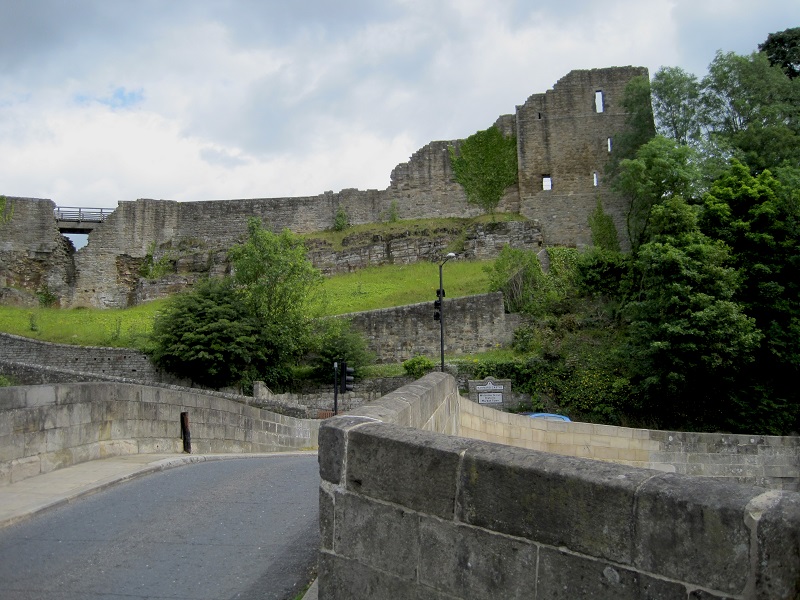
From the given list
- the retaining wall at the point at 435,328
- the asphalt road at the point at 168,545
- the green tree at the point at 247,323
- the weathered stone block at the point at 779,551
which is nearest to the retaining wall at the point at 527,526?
the weathered stone block at the point at 779,551

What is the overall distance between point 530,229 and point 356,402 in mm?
16552

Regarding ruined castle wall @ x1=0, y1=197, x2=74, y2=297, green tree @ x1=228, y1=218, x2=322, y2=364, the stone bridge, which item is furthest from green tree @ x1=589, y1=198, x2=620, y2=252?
the stone bridge

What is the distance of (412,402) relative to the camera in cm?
598

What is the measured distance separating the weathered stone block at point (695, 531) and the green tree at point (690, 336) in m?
21.5

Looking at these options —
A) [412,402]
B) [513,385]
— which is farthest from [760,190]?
[412,402]

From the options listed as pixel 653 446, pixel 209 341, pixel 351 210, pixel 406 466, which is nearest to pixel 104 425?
pixel 406 466

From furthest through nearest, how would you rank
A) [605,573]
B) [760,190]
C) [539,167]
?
[539,167] < [760,190] < [605,573]

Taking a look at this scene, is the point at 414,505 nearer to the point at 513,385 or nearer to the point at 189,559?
the point at 189,559

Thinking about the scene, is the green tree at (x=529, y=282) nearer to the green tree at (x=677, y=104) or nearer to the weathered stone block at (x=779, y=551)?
the green tree at (x=677, y=104)

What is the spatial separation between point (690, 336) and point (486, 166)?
2203cm

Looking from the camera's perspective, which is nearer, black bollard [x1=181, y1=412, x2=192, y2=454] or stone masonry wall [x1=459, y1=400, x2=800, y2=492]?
stone masonry wall [x1=459, y1=400, x2=800, y2=492]

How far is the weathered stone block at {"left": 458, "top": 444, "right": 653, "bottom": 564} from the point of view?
288 cm

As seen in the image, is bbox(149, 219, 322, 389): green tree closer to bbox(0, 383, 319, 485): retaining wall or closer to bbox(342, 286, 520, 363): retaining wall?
bbox(342, 286, 520, 363): retaining wall

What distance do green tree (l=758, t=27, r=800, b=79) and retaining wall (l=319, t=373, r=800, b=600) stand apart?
1712 inches
